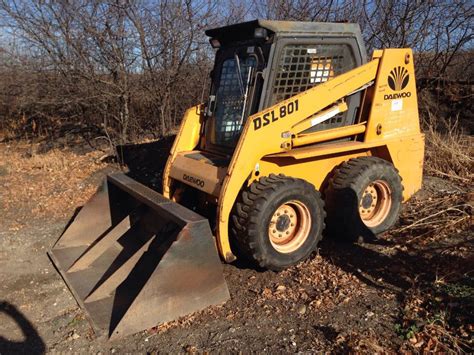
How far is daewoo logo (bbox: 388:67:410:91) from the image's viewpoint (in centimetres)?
491

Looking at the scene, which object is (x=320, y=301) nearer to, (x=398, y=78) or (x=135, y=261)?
(x=135, y=261)

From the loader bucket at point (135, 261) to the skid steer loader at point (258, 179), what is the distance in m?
0.01

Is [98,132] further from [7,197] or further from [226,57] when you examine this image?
[226,57]

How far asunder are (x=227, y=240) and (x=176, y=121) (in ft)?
20.1

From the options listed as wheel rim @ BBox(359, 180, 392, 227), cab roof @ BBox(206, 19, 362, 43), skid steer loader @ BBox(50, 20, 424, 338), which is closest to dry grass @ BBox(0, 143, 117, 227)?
skid steer loader @ BBox(50, 20, 424, 338)

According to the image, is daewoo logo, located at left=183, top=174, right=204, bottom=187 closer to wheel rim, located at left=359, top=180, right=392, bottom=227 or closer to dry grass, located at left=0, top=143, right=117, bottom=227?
wheel rim, located at left=359, top=180, right=392, bottom=227

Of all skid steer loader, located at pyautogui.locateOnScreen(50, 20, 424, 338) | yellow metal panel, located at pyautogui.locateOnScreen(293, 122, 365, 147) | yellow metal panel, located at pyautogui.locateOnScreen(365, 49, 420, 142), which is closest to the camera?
skid steer loader, located at pyautogui.locateOnScreen(50, 20, 424, 338)

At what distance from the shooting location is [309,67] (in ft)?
15.1

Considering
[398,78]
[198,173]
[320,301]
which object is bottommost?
[320,301]

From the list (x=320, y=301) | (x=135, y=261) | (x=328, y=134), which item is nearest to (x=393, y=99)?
(x=328, y=134)

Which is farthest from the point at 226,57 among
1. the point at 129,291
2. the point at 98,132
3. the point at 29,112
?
the point at 29,112

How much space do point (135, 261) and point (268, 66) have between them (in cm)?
214

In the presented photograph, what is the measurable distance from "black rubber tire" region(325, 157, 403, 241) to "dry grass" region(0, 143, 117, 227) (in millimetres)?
3558

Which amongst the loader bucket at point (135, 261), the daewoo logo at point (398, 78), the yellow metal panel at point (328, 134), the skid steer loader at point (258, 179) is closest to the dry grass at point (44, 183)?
the loader bucket at point (135, 261)
